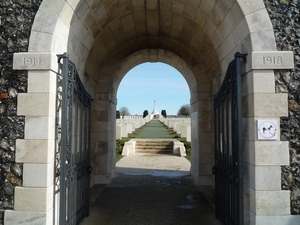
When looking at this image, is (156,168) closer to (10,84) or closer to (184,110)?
(10,84)

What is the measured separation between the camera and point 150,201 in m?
5.40

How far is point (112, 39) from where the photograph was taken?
5.97 meters

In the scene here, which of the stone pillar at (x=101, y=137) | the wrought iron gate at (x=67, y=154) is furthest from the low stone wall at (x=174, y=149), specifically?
the wrought iron gate at (x=67, y=154)

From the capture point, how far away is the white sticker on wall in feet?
10.4

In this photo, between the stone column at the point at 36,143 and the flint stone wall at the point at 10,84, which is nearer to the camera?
the stone column at the point at 36,143

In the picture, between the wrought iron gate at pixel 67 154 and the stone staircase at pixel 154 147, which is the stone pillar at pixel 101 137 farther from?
the stone staircase at pixel 154 147

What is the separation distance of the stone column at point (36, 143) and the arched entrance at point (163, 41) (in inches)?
0.5

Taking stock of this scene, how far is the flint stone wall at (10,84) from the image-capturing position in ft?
10.9

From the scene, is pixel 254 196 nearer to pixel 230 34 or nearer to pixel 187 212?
pixel 187 212

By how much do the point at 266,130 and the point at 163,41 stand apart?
450 centimetres

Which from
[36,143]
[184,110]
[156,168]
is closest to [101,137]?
[156,168]

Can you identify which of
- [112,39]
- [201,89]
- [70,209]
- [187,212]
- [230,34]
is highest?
[112,39]

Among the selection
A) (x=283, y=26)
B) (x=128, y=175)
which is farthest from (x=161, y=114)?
(x=283, y=26)

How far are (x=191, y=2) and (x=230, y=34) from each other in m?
1.05
